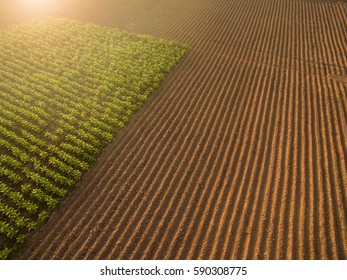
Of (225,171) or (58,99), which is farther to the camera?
(58,99)

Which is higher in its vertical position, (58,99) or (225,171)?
(58,99)

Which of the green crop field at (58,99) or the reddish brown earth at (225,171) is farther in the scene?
the green crop field at (58,99)

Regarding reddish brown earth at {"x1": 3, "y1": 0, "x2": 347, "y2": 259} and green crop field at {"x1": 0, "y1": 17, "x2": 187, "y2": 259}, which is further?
green crop field at {"x1": 0, "y1": 17, "x2": 187, "y2": 259}

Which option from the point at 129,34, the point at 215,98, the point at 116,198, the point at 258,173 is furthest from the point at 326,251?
the point at 129,34
